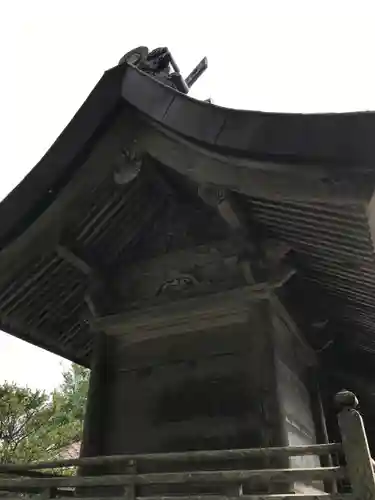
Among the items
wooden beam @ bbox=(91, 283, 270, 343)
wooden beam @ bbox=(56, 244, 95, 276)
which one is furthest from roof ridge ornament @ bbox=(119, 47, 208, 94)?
wooden beam @ bbox=(91, 283, 270, 343)

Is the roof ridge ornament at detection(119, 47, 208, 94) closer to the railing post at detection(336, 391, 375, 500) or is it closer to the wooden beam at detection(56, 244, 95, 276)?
the wooden beam at detection(56, 244, 95, 276)

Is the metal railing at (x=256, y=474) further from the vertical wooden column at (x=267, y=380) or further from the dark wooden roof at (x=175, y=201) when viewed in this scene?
the dark wooden roof at (x=175, y=201)

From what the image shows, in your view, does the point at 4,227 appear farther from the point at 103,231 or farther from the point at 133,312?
the point at 133,312

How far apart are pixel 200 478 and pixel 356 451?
2.92 ft

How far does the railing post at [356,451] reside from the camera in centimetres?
232

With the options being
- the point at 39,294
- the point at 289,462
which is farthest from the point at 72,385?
the point at 289,462

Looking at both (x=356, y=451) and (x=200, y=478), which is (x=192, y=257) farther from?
(x=356, y=451)

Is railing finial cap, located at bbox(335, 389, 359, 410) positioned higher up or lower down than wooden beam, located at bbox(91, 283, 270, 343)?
lower down

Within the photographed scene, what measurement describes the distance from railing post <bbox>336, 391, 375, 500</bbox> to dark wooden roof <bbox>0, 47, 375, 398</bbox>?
1099 mm

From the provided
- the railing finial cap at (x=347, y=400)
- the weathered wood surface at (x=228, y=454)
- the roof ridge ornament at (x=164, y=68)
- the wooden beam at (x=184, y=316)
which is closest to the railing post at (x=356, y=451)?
the railing finial cap at (x=347, y=400)

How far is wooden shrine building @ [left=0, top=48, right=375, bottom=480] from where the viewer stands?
321 cm

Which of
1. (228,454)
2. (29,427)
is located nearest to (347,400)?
(228,454)

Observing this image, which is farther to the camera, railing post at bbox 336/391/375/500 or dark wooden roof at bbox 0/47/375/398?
dark wooden roof at bbox 0/47/375/398

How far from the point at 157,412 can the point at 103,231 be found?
1872 millimetres
